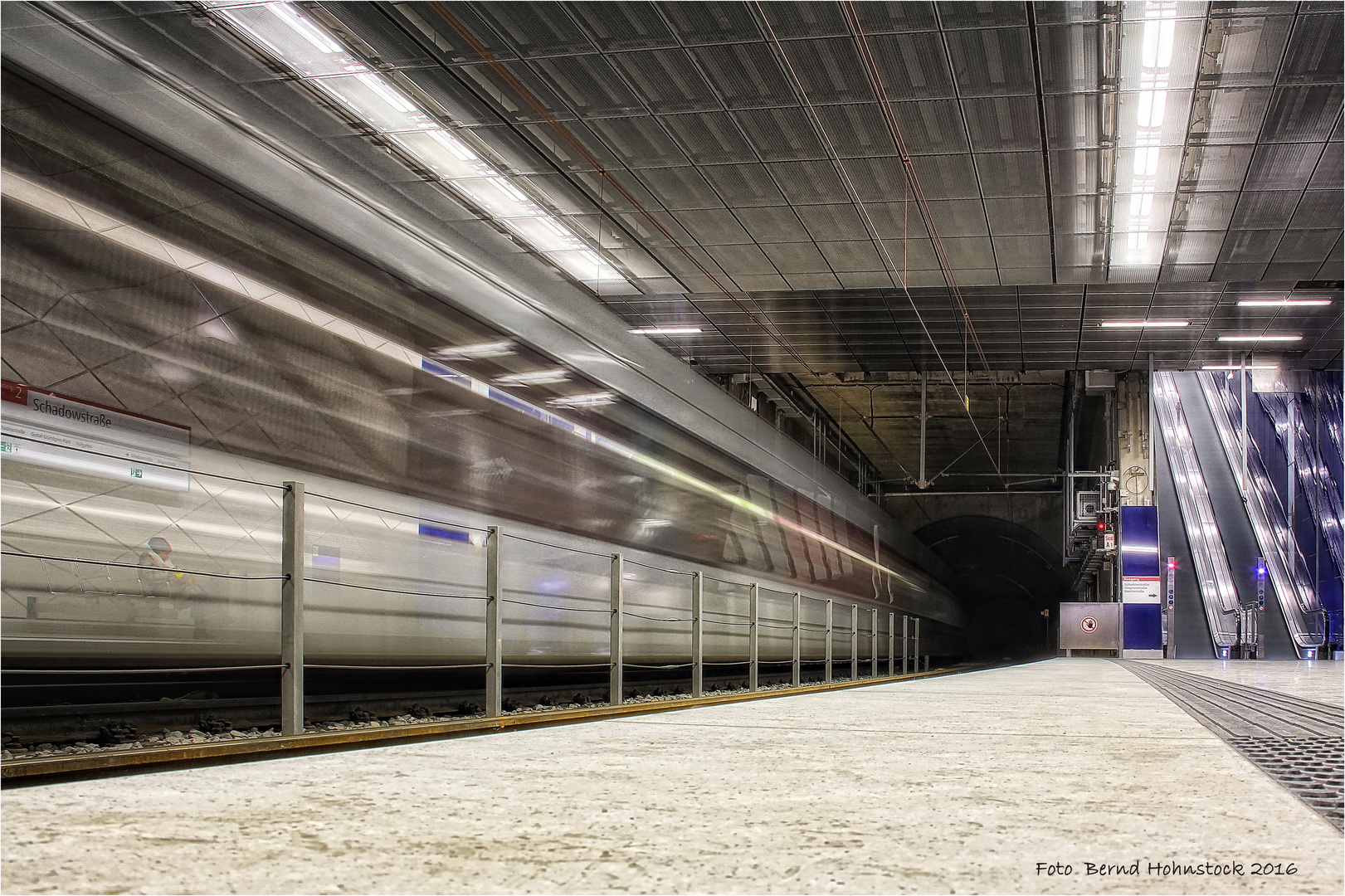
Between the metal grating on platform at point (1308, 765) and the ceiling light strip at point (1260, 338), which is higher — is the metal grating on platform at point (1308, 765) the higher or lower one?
the lower one

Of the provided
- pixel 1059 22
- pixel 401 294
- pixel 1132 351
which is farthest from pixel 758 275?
pixel 401 294

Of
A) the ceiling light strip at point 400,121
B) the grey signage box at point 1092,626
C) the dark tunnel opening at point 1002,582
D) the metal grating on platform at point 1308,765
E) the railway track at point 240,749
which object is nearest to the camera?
the metal grating on platform at point 1308,765

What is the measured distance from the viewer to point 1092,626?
22766 mm

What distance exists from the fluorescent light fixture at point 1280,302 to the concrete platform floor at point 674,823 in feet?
54.6

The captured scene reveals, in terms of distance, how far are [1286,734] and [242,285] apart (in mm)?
4070

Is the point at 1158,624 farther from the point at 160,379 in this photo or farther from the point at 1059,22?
the point at 160,379

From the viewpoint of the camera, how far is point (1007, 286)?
16.1 metres

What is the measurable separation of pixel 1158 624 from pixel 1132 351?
5901 mm

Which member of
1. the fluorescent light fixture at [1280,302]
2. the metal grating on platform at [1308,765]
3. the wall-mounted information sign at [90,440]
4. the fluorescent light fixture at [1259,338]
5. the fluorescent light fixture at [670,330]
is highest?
the fluorescent light fixture at [1280,302]

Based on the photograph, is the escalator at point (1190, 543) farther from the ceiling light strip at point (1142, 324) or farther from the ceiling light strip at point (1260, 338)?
the ceiling light strip at point (1142, 324)

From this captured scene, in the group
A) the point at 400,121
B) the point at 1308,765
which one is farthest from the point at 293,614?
the point at 400,121

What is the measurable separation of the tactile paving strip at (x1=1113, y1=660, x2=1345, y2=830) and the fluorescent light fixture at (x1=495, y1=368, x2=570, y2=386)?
12.4 feet

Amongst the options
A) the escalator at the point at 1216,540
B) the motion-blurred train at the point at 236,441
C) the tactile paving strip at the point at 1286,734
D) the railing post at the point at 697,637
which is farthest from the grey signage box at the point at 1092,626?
the motion-blurred train at the point at 236,441

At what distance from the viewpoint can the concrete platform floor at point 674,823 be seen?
1358 millimetres
